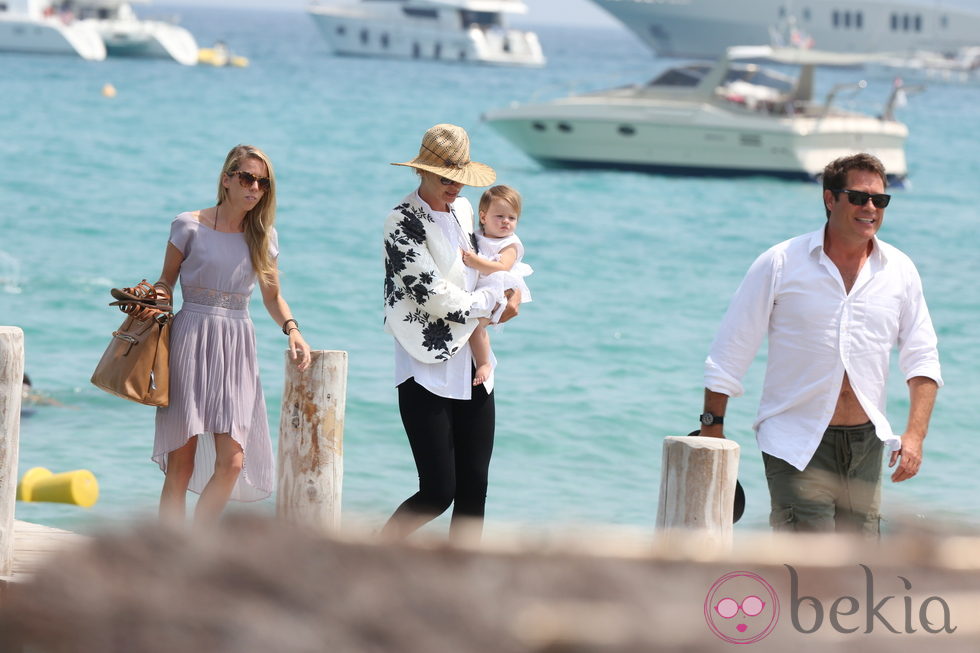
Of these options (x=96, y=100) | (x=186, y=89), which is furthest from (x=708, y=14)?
(x=96, y=100)

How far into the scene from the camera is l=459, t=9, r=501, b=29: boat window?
340 feet

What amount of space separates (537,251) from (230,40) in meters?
107

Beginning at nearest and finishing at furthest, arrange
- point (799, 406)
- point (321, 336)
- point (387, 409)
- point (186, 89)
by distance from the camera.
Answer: point (799, 406), point (387, 409), point (321, 336), point (186, 89)

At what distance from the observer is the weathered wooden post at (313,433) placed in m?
4.78

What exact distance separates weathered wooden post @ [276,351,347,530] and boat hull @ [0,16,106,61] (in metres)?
73.4

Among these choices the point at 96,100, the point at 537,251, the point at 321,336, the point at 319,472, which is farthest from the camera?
the point at 96,100

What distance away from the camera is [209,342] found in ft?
15.3

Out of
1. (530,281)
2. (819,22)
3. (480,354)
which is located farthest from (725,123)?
(819,22)

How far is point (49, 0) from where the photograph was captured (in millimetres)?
81250

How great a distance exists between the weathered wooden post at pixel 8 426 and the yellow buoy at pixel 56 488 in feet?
14.9

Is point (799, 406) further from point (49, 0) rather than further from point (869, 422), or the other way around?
point (49, 0)

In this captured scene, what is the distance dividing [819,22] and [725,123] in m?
102

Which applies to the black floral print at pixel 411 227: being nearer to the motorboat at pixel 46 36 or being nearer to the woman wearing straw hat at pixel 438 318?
the woman wearing straw hat at pixel 438 318

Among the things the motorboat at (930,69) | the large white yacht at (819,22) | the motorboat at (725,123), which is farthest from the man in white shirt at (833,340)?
the large white yacht at (819,22)
